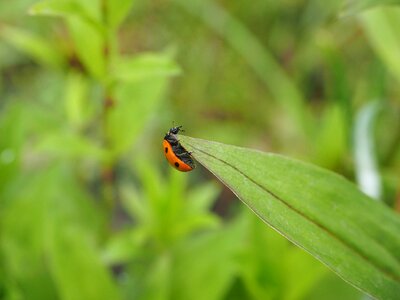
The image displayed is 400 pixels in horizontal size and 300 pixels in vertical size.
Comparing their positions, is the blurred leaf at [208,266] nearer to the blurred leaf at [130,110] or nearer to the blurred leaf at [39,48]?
the blurred leaf at [130,110]

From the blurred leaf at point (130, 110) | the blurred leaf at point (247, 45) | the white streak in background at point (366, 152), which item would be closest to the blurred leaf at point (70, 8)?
the blurred leaf at point (130, 110)

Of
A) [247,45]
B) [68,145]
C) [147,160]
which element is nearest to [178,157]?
[68,145]

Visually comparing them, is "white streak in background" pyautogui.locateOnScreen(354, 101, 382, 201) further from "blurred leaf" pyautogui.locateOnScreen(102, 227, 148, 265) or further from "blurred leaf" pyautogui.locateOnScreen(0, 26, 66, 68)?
"blurred leaf" pyautogui.locateOnScreen(0, 26, 66, 68)

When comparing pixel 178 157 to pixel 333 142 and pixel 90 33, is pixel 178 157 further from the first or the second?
pixel 333 142

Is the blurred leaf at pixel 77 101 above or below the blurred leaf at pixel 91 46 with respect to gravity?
above

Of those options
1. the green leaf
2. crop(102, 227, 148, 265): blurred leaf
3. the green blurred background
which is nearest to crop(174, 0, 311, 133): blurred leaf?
the green blurred background
